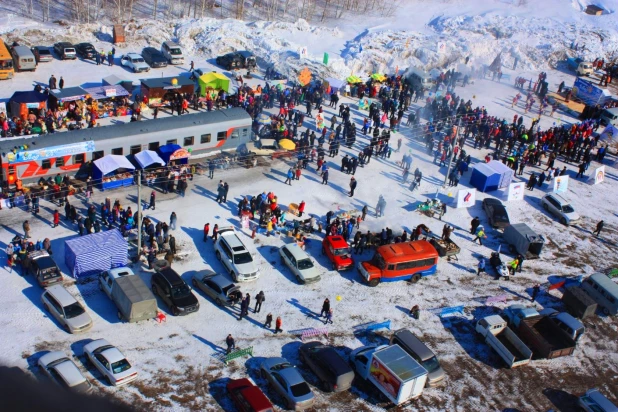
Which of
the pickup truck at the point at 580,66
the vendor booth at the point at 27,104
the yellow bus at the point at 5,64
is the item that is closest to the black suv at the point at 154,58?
the yellow bus at the point at 5,64

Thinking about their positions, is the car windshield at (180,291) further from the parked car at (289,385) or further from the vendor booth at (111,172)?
the vendor booth at (111,172)

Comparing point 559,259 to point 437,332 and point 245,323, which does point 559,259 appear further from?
point 245,323

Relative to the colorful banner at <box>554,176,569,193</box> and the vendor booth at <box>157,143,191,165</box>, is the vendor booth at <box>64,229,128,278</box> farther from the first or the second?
the colorful banner at <box>554,176,569,193</box>

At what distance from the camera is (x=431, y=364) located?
2923cm

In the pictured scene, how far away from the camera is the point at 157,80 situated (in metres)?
→ 49.4

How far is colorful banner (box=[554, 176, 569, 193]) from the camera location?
45281 mm

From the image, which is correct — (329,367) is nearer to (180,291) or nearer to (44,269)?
(180,291)

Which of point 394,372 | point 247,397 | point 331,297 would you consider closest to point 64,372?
point 247,397

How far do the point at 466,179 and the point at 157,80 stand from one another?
23.6 metres

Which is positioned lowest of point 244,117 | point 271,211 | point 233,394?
point 233,394

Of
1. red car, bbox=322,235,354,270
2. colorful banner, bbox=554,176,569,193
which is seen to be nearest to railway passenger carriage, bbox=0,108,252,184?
red car, bbox=322,235,354,270

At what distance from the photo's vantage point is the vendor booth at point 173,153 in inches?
1635

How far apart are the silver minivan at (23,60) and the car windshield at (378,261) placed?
3265cm

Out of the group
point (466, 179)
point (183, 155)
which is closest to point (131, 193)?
point (183, 155)
